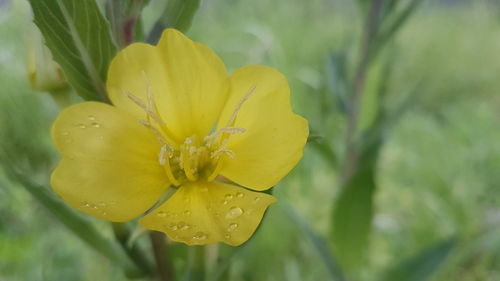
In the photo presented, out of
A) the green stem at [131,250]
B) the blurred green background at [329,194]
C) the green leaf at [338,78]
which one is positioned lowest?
the blurred green background at [329,194]

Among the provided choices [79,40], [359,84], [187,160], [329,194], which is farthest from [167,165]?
[329,194]

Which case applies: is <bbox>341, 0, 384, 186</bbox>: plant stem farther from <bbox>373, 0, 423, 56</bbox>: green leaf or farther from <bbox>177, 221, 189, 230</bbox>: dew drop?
<bbox>177, 221, 189, 230</bbox>: dew drop

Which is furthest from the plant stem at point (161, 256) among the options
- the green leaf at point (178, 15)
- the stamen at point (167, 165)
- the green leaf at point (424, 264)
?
the green leaf at point (424, 264)

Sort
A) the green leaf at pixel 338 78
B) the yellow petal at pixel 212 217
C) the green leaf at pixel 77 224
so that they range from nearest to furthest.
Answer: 1. the yellow petal at pixel 212 217
2. the green leaf at pixel 77 224
3. the green leaf at pixel 338 78

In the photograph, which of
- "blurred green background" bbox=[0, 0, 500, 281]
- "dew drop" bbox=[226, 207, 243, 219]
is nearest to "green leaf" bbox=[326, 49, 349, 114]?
"blurred green background" bbox=[0, 0, 500, 281]

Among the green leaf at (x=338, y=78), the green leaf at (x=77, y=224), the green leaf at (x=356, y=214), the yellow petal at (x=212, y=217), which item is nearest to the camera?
the yellow petal at (x=212, y=217)

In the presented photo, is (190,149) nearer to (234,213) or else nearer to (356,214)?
(234,213)

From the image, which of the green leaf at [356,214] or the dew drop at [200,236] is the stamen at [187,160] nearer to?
the dew drop at [200,236]
